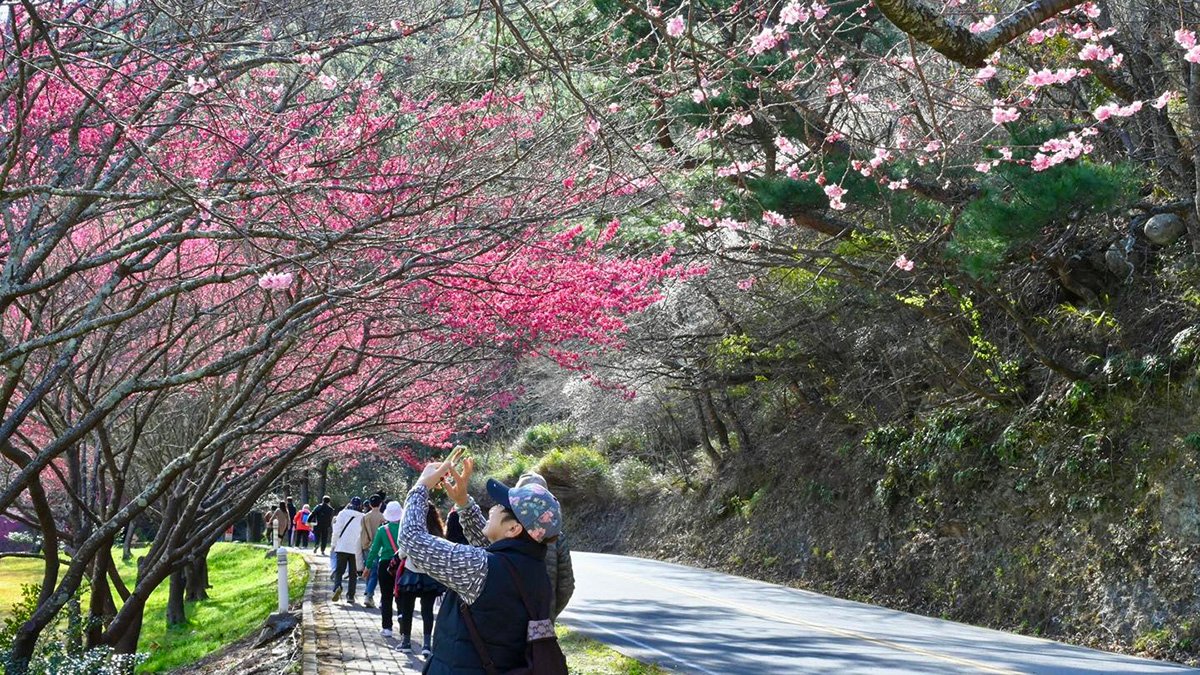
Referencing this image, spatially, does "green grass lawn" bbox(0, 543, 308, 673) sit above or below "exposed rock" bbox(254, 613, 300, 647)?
below

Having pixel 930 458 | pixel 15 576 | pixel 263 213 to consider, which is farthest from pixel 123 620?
pixel 15 576

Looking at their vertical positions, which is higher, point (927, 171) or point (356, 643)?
point (927, 171)

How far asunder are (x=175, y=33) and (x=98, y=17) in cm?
182

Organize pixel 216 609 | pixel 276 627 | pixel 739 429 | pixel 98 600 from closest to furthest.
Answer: pixel 98 600 < pixel 276 627 < pixel 216 609 < pixel 739 429

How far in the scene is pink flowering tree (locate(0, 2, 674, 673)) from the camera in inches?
336

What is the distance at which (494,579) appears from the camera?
16.3ft

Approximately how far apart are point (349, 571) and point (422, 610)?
21.9 ft

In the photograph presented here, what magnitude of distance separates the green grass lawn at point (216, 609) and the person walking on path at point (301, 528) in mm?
1538

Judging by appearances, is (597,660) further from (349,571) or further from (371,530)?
(349,571)

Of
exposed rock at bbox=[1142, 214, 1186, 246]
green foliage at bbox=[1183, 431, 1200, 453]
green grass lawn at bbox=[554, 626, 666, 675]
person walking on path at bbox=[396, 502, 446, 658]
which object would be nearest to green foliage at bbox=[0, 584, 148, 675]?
person walking on path at bbox=[396, 502, 446, 658]

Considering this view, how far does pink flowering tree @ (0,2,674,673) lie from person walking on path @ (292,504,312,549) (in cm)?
2625

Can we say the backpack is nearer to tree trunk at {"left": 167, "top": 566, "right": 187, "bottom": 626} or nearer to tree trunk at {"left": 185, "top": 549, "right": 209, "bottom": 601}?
tree trunk at {"left": 167, "top": 566, "right": 187, "bottom": 626}

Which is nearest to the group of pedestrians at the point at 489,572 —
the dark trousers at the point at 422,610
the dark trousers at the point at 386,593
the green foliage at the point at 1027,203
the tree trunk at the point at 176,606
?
the dark trousers at the point at 422,610

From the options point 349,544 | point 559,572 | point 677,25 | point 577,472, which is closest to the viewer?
point 559,572
